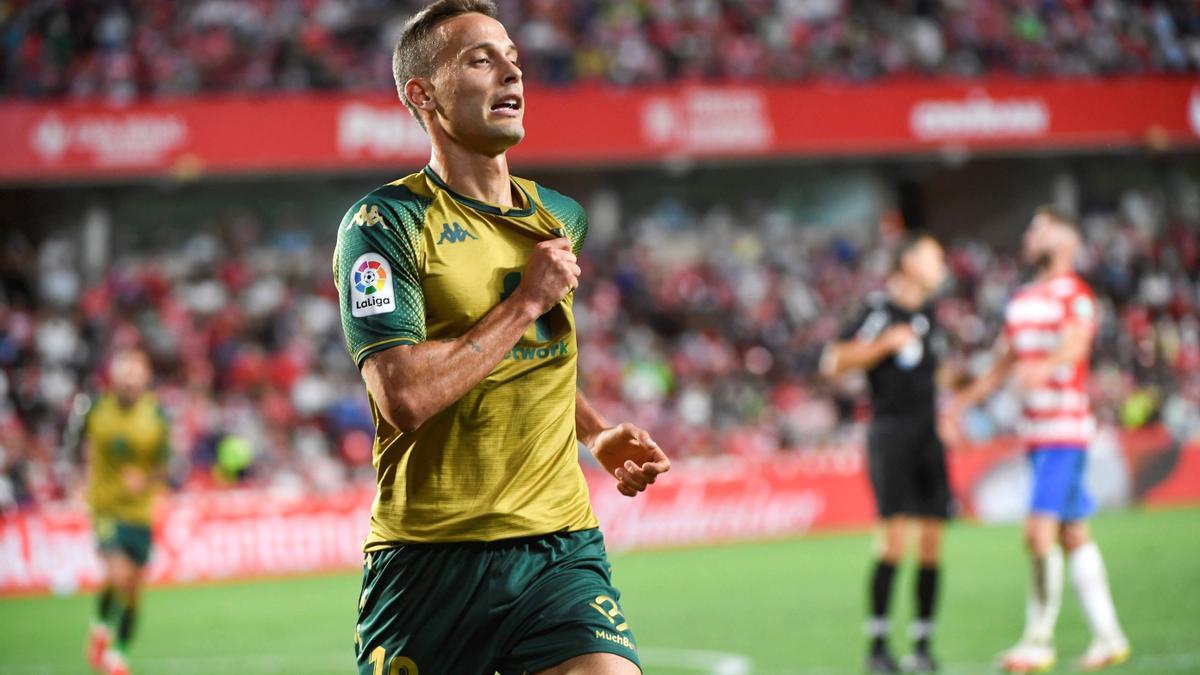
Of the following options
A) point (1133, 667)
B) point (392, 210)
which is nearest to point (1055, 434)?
point (1133, 667)

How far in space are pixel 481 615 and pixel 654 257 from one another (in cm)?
2305

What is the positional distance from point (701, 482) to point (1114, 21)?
15.2 m

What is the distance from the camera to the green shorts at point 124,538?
10.0 meters

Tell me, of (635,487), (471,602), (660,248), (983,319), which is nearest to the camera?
(471,602)

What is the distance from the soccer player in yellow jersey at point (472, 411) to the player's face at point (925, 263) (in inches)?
195

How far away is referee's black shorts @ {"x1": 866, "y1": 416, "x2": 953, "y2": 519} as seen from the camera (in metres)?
7.96

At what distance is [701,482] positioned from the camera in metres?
18.1

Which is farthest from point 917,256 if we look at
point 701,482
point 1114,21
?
point 1114,21

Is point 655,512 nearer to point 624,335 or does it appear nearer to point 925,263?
point 624,335

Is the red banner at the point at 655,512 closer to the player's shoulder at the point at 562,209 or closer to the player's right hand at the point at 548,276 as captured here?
the player's shoulder at the point at 562,209

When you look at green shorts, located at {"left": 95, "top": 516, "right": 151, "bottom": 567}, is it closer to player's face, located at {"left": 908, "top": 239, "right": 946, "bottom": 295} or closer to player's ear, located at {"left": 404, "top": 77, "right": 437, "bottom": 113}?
player's face, located at {"left": 908, "top": 239, "right": 946, "bottom": 295}

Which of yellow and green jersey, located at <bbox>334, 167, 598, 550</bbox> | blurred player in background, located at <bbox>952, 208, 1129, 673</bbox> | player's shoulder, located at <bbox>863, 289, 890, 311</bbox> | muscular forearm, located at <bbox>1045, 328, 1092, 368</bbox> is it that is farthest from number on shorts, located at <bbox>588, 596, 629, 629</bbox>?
player's shoulder, located at <bbox>863, 289, 890, 311</bbox>

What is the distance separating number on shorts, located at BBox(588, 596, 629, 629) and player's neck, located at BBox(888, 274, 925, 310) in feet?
17.0

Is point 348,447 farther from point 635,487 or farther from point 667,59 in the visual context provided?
point 635,487
